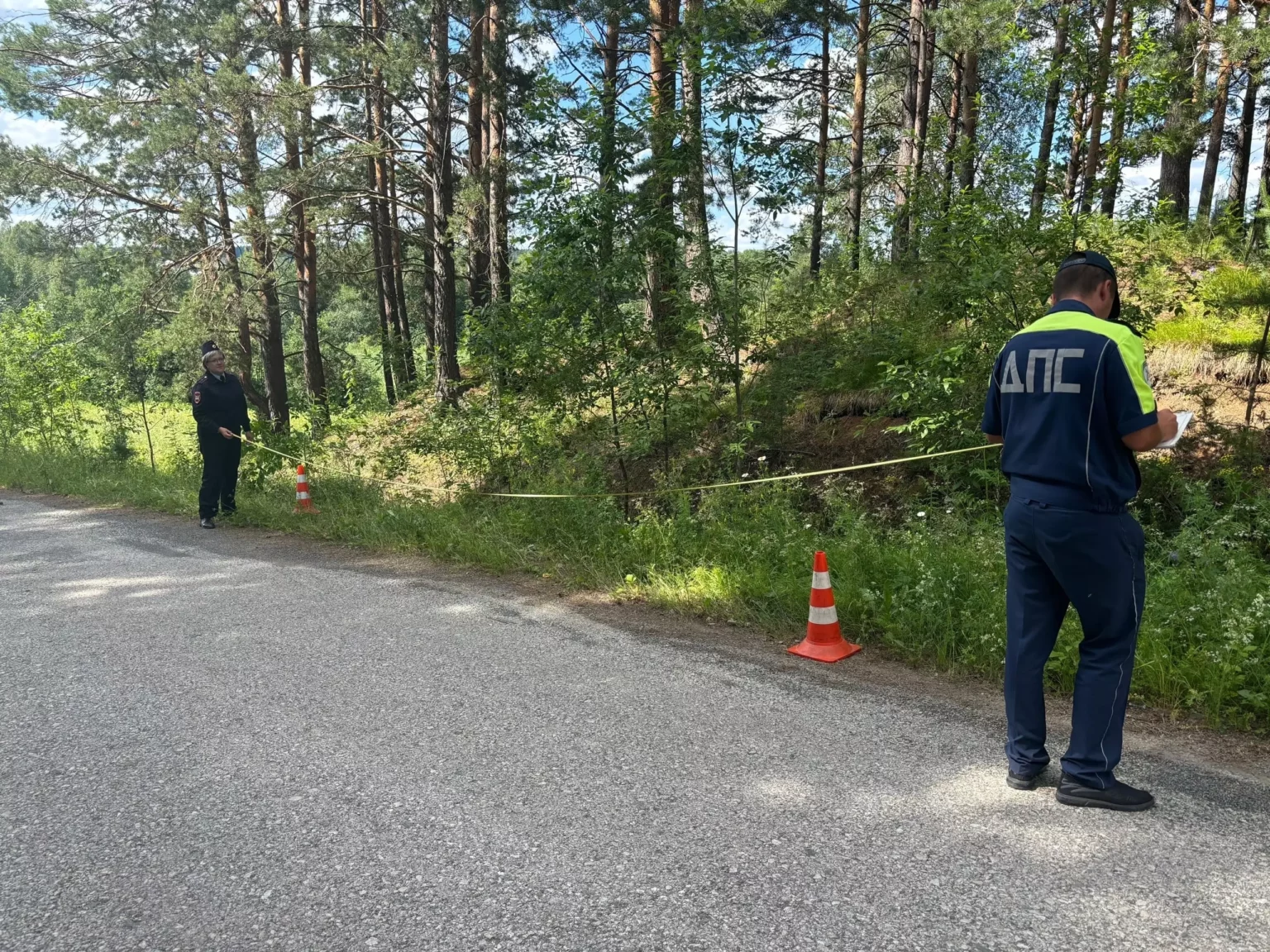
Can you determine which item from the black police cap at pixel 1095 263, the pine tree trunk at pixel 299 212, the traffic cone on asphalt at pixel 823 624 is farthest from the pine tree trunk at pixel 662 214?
the pine tree trunk at pixel 299 212

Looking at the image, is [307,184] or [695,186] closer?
[695,186]

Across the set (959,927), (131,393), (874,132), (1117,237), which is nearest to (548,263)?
(1117,237)

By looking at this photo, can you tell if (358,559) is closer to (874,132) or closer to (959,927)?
(959,927)

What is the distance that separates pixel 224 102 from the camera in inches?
582

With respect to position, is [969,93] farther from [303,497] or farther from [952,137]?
[303,497]

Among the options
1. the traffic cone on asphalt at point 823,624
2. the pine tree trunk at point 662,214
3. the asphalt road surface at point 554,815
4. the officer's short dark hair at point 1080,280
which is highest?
the pine tree trunk at point 662,214

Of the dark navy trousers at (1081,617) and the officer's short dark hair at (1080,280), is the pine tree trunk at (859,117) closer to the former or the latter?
the officer's short dark hair at (1080,280)

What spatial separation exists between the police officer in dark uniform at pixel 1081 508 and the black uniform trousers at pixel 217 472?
30.5ft

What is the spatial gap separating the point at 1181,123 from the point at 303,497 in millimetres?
13859

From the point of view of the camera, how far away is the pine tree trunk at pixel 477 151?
1487 cm

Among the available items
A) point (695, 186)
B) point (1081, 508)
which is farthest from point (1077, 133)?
point (1081, 508)

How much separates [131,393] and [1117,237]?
1682 cm

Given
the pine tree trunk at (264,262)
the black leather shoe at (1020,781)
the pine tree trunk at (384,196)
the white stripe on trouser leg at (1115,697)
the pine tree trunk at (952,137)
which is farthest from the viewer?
the pine tree trunk at (384,196)

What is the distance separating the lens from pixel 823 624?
15.5 feet
